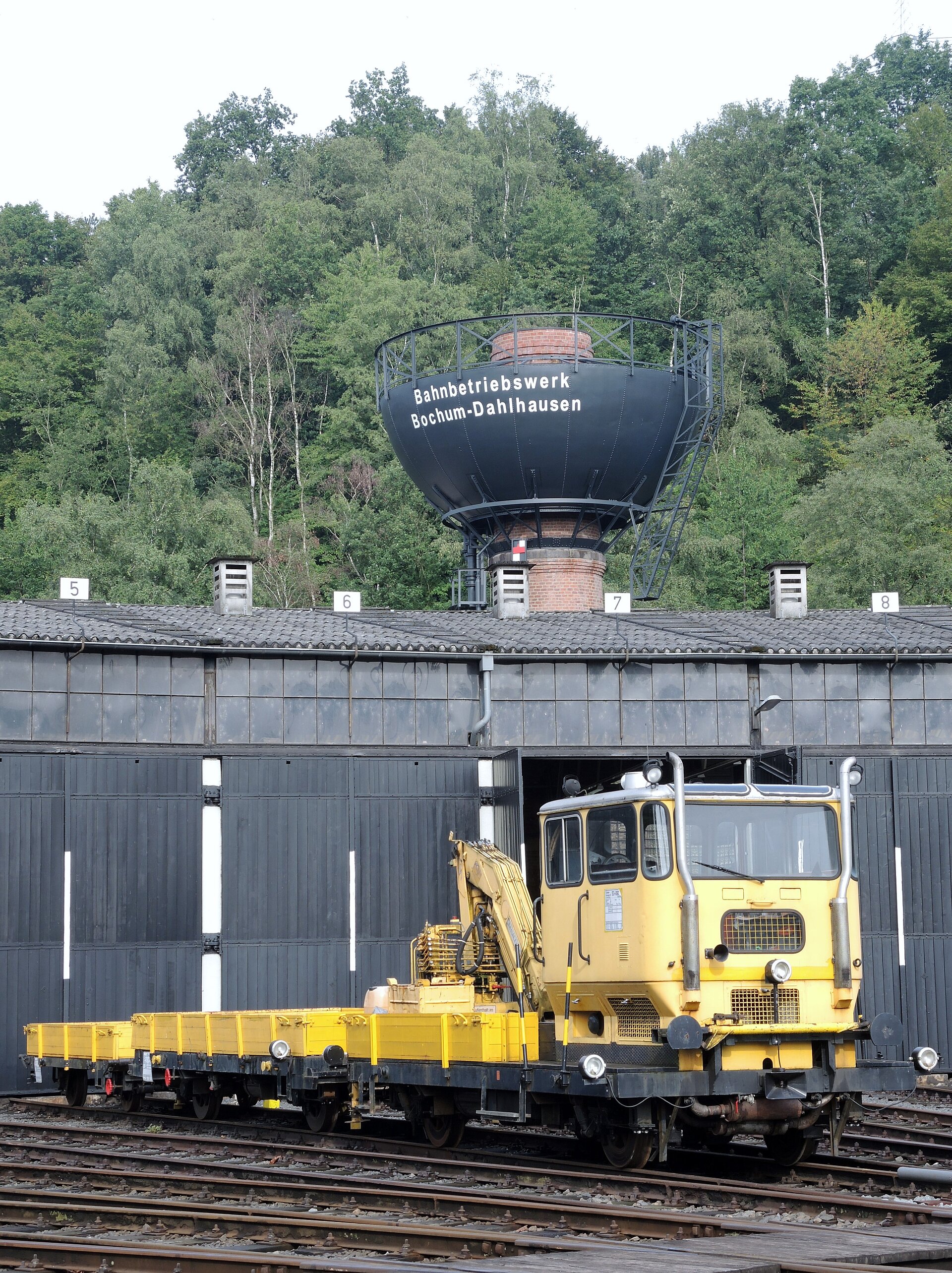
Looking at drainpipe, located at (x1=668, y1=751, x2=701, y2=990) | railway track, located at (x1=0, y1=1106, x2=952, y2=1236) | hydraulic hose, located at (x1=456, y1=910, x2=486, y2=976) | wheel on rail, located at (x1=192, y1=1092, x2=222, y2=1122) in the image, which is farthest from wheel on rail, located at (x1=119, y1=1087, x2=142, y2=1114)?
drainpipe, located at (x1=668, y1=751, x2=701, y2=990)

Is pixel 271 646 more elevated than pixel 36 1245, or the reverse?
pixel 271 646

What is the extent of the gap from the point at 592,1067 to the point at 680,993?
1076mm

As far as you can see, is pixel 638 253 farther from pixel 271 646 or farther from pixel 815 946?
pixel 815 946

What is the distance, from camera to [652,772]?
1552 centimetres

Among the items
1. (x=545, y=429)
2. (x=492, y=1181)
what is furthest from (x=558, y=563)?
(x=492, y=1181)

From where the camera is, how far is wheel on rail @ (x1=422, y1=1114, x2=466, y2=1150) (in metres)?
17.9

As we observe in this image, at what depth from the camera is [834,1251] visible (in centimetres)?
1127

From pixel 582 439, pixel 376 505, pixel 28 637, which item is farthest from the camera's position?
pixel 376 505

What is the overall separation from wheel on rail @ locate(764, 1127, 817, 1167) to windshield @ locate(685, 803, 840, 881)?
2421mm

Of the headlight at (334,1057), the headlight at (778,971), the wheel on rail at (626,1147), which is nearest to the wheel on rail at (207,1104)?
the headlight at (334,1057)

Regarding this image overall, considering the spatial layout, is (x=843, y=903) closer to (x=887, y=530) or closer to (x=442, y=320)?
(x=887, y=530)

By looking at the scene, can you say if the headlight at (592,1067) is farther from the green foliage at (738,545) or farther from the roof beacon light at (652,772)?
the green foliage at (738,545)

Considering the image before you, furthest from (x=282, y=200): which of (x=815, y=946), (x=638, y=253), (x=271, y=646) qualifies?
(x=815, y=946)

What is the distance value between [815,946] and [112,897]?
16.3 metres
